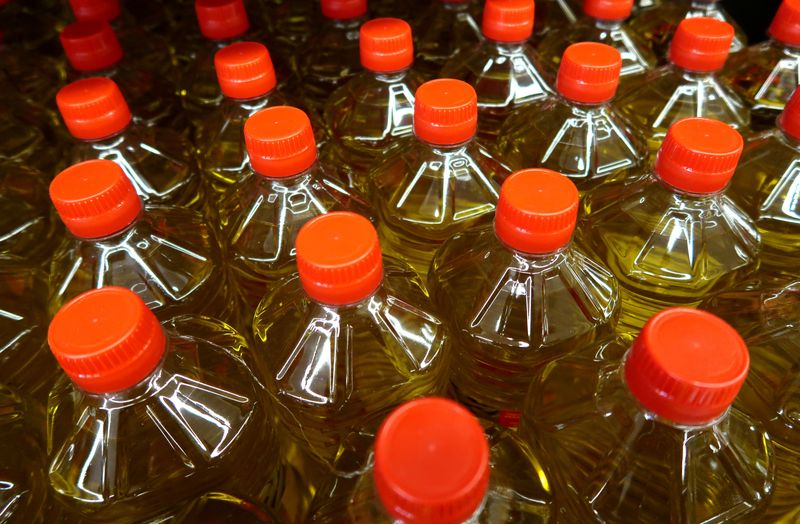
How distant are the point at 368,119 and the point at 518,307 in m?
0.52

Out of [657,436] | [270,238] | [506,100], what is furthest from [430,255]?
[657,436]

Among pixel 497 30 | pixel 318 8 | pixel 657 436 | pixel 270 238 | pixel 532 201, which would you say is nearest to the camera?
pixel 657 436

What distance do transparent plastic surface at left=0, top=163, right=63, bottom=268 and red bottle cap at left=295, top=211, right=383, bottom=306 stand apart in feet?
2.06

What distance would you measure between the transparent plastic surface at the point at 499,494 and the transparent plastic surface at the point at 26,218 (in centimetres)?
71

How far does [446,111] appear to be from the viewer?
796 millimetres

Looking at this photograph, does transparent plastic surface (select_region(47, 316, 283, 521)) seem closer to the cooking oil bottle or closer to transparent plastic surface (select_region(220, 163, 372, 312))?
transparent plastic surface (select_region(220, 163, 372, 312))

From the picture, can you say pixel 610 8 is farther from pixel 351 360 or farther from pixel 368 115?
pixel 351 360

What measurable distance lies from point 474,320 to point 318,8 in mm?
1000

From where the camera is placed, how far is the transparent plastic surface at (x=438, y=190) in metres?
0.90

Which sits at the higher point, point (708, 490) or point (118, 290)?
point (118, 290)

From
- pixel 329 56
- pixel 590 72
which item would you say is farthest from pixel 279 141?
pixel 329 56

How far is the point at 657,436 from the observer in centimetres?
55

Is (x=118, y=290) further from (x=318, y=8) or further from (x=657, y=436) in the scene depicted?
(x=318, y=8)

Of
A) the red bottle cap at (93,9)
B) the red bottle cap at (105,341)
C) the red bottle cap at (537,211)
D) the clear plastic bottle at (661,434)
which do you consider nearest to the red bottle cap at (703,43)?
the red bottle cap at (537,211)
